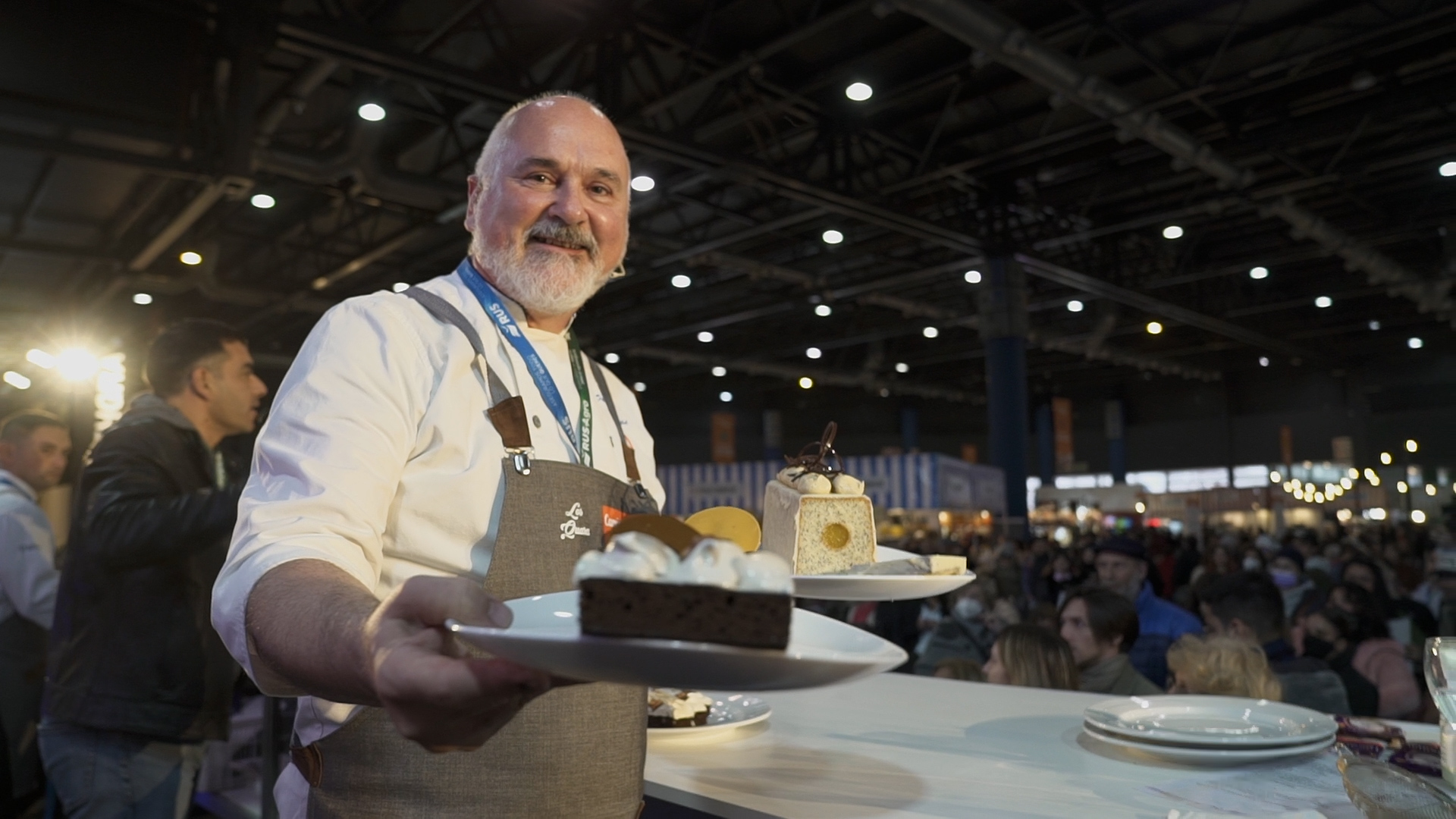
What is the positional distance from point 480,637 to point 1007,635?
11.4ft

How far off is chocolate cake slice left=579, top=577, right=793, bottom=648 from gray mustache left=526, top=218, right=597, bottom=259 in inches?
32.7

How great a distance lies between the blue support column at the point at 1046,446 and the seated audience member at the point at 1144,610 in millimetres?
23531

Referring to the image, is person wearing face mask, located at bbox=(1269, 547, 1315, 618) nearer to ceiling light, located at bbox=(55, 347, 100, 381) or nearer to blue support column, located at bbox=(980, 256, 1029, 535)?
blue support column, located at bbox=(980, 256, 1029, 535)

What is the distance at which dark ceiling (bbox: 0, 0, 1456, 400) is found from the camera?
6441mm

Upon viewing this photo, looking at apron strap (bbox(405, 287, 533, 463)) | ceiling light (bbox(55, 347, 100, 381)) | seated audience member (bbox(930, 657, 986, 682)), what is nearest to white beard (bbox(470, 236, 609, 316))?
apron strap (bbox(405, 287, 533, 463))

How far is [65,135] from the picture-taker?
6664mm

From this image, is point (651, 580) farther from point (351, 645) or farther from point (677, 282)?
point (677, 282)

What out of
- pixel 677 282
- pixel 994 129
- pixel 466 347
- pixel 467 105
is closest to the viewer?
pixel 466 347

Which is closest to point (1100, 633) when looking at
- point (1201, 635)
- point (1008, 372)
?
point (1201, 635)

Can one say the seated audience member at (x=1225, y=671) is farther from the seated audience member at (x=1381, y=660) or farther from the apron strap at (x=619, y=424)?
the apron strap at (x=619, y=424)

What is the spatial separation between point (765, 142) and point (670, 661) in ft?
35.0

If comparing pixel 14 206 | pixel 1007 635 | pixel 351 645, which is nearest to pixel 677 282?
pixel 14 206

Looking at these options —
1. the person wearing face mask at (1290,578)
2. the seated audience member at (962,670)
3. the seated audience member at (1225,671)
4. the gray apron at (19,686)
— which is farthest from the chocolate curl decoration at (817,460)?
the person wearing face mask at (1290,578)

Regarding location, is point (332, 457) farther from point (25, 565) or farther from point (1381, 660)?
point (1381, 660)
